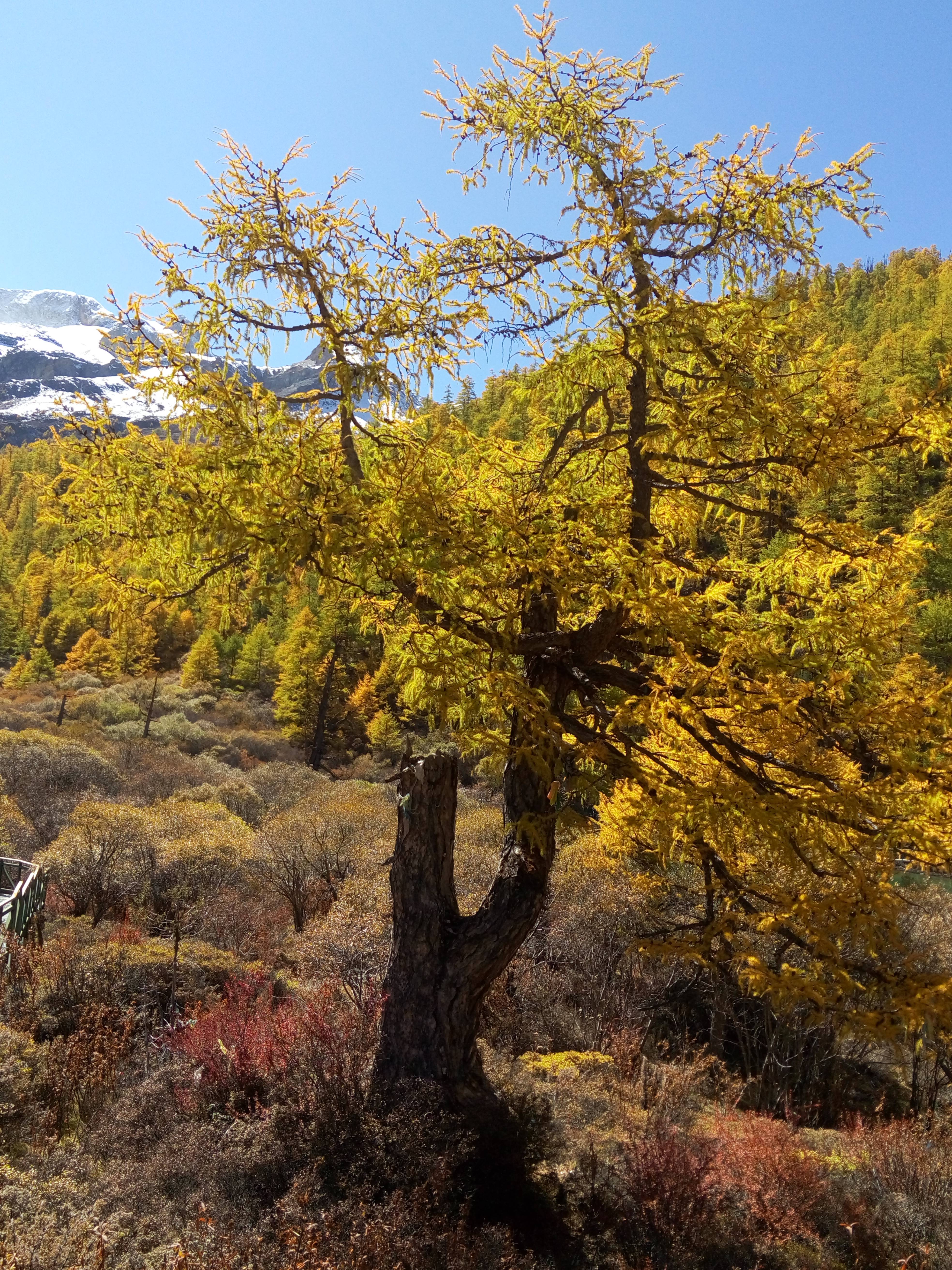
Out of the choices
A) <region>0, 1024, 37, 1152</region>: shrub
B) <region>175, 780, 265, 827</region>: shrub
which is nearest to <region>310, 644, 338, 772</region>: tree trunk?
<region>175, 780, 265, 827</region>: shrub

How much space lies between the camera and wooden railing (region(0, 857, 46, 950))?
9.87 meters

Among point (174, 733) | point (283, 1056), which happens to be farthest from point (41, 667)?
point (283, 1056)

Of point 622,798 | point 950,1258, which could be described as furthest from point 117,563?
point 950,1258

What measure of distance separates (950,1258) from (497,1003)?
6352 mm

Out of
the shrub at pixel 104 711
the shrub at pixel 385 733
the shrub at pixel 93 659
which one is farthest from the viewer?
the shrub at pixel 93 659

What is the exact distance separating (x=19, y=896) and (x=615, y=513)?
32.8 feet

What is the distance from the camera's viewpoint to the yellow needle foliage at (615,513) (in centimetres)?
403

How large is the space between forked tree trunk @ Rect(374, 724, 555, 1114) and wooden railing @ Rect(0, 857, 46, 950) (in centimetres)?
566

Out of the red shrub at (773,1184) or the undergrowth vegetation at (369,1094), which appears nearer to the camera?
the undergrowth vegetation at (369,1094)

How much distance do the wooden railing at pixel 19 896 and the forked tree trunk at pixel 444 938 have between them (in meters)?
5.66

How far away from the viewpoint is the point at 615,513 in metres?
4.80

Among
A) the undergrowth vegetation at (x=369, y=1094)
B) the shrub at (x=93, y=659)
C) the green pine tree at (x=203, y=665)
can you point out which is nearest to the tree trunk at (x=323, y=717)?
the green pine tree at (x=203, y=665)

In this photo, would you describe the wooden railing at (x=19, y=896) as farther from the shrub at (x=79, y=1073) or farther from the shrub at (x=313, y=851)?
the shrub at (x=313, y=851)

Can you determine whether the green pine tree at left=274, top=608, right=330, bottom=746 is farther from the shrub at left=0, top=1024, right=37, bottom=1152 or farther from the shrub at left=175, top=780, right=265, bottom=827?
the shrub at left=0, top=1024, right=37, bottom=1152
